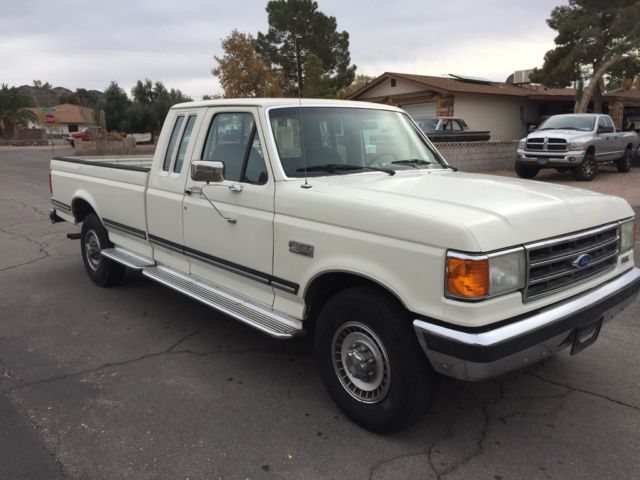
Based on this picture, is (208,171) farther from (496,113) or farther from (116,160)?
(496,113)

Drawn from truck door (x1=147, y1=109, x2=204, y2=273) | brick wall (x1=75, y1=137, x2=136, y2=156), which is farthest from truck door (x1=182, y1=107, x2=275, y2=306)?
brick wall (x1=75, y1=137, x2=136, y2=156)

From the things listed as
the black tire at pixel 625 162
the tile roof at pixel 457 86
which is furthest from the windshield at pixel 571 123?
the tile roof at pixel 457 86

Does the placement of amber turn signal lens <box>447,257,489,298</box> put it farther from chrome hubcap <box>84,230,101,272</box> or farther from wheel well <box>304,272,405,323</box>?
chrome hubcap <box>84,230,101,272</box>

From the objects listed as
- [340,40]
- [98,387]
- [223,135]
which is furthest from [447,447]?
[340,40]

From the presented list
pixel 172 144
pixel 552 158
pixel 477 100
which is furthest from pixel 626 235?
pixel 477 100

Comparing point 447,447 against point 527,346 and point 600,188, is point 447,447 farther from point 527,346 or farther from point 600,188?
point 600,188

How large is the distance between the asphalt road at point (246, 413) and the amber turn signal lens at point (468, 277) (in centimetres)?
102

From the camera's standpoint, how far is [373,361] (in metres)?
3.23

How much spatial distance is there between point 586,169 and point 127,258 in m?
14.0

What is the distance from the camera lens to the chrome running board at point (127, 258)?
5.16 metres

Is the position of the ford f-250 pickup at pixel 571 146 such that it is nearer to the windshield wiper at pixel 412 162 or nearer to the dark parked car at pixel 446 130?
the dark parked car at pixel 446 130

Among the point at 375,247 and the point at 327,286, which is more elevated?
the point at 375,247

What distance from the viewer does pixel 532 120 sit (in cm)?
2977

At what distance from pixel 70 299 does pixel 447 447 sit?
4365mm
